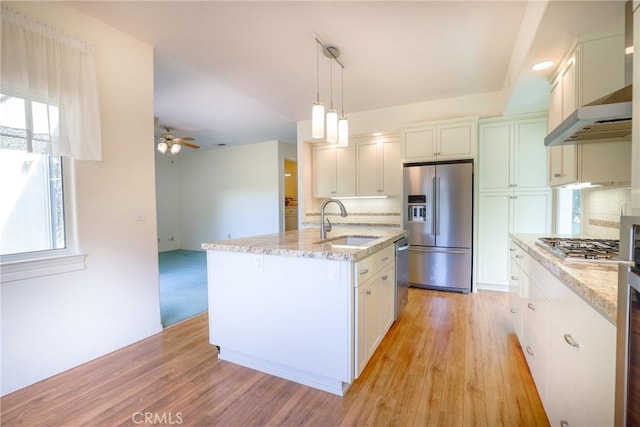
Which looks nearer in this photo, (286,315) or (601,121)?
(601,121)

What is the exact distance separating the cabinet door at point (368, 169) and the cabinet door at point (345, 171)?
0.34 ft

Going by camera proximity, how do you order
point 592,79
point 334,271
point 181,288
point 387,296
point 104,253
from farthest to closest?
1. point 181,288
2. point 387,296
3. point 104,253
4. point 592,79
5. point 334,271

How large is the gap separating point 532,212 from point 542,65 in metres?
1.96

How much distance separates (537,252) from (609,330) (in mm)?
943

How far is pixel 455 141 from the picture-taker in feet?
12.4

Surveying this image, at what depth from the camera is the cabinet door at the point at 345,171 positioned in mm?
4746

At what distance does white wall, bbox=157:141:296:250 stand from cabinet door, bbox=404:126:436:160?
3.42m

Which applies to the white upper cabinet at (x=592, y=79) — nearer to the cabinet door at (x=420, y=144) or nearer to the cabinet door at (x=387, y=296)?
the cabinet door at (x=387, y=296)

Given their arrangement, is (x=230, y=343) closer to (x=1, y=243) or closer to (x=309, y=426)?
(x=309, y=426)

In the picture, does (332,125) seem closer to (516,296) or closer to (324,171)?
(516,296)

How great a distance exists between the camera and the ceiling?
2.06m

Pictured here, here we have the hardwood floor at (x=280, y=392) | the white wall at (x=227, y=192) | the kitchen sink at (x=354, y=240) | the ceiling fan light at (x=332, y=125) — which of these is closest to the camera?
Result: the hardwood floor at (x=280, y=392)

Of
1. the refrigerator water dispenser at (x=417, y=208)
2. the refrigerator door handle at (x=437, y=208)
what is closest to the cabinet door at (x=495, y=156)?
the refrigerator door handle at (x=437, y=208)

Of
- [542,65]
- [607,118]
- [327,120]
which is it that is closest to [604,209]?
[542,65]
